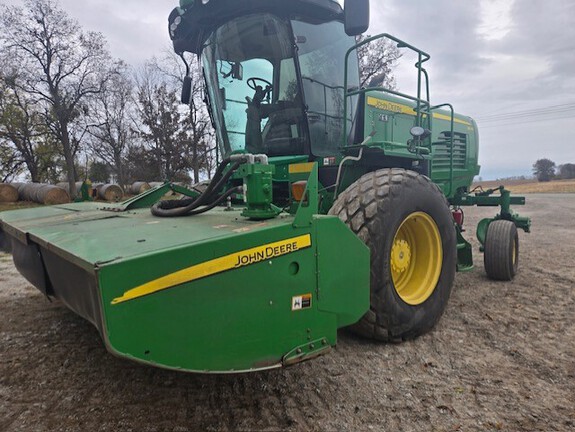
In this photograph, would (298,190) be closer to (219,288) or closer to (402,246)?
(219,288)

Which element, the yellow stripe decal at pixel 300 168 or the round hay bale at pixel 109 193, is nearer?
the yellow stripe decal at pixel 300 168

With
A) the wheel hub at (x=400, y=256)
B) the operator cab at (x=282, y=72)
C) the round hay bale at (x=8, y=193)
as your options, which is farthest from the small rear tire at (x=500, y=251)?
the round hay bale at (x=8, y=193)

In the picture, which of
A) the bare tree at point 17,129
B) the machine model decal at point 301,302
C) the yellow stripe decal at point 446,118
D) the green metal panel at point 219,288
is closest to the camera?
the green metal panel at point 219,288

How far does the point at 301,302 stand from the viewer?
81.5 inches

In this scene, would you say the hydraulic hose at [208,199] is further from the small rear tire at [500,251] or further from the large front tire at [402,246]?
the small rear tire at [500,251]

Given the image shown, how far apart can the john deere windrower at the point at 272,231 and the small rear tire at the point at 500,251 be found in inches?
0.7

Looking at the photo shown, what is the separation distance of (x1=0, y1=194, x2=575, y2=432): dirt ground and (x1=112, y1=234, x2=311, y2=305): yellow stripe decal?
0.84 m

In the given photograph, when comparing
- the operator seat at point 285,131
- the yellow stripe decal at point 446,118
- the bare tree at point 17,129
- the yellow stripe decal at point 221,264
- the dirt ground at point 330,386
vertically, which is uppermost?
the bare tree at point 17,129

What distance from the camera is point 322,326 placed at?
217cm

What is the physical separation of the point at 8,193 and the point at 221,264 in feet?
70.1

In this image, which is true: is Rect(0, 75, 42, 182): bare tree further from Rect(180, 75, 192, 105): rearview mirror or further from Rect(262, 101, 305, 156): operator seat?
Rect(262, 101, 305, 156): operator seat

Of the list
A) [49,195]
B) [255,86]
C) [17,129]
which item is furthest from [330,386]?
[17,129]

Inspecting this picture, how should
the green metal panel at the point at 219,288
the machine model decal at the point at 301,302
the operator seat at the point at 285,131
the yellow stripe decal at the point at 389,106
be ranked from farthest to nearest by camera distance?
the yellow stripe decal at the point at 389,106 < the operator seat at the point at 285,131 < the machine model decal at the point at 301,302 < the green metal panel at the point at 219,288

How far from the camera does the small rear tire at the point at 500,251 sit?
4707 mm
